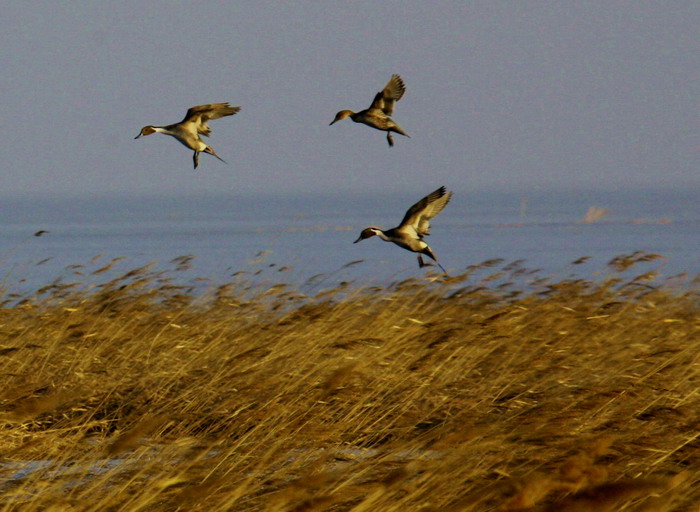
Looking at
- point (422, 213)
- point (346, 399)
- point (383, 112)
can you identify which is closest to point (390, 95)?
point (383, 112)

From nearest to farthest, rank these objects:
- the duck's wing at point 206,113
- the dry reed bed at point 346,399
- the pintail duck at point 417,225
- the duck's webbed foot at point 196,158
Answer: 1. the dry reed bed at point 346,399
2. the pintail duck at point 417,225
3. the duck's webbed foot at point 196,158
4. the duck's wing at point 206,113

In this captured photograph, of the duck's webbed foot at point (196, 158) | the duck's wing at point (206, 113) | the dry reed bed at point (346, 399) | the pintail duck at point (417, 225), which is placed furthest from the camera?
the duck's wing at point (206, 113)

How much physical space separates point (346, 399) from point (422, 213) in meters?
2.11

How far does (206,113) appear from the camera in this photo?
978 cm

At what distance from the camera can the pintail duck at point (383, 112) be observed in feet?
31.2

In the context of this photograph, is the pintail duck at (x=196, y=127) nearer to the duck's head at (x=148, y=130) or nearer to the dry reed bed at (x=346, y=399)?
the duck's head at (x=148, y=130)

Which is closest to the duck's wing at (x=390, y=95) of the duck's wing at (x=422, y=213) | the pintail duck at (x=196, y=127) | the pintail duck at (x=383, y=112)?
the pintail duck at (x=383, y=112)

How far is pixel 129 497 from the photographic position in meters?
4.16

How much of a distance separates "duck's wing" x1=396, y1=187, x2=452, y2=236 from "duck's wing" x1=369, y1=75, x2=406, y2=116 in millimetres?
1810

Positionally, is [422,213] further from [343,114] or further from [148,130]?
[148,130]

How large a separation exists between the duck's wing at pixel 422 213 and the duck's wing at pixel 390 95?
181 centimetres

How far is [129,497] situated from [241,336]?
11.3 ft

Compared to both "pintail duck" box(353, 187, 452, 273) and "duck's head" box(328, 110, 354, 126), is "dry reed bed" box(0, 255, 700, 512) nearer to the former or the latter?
"pintail duck" box(353, 187, 452, 273)

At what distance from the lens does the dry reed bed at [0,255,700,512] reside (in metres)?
4.04
